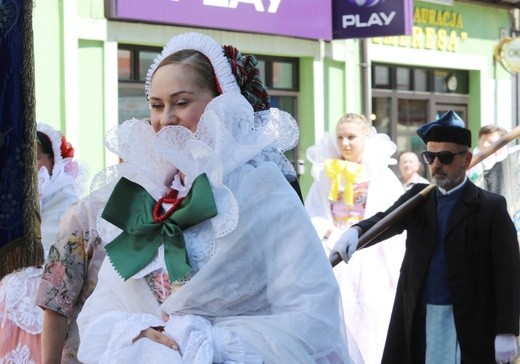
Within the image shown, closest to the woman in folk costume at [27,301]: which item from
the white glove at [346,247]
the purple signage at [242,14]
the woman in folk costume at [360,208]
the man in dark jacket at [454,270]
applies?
the white glove at [346,247]

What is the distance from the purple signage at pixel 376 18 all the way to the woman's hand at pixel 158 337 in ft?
33.7

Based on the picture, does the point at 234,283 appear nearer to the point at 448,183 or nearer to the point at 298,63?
the point at 448,183

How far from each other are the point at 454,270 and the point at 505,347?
0.43 m

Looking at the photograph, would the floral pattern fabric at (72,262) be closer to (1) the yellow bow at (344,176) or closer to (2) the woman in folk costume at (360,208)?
(2) the woman in folk costume at (360,208)

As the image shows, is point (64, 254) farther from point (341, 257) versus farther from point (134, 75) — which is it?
point (134, 75)

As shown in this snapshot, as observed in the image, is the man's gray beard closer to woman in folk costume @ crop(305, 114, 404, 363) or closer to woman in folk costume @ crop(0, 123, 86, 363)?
woman in folk costume @ crop(0, 123, 86, 363)

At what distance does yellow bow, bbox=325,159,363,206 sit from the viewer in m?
7.95

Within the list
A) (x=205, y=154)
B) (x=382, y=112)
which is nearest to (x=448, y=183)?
(x=205, y=154)

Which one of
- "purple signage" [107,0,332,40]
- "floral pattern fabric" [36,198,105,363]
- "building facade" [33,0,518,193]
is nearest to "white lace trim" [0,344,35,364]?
"floral pattern fabric" [36,198,105,363]

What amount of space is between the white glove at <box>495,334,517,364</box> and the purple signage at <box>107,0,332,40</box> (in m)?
6.32

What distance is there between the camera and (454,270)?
17.5ft

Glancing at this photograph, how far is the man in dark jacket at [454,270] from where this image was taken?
205 inches

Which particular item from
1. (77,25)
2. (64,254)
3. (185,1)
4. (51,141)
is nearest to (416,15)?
(185,1)

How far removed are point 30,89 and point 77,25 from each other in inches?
278
